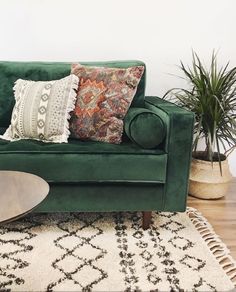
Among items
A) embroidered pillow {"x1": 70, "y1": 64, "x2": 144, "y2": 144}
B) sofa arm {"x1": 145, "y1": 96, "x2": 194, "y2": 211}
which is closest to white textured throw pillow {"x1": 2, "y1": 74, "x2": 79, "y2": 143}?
embroidered pillow {"x1": 70, "y1": 64, "x2": 144, "y2": 144}

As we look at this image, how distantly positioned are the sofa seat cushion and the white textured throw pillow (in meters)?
0.15

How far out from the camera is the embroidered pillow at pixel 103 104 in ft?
6.82

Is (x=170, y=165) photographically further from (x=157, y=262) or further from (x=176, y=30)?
(x=176, y=30)

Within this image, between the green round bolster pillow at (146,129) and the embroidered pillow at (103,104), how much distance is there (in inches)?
5.9

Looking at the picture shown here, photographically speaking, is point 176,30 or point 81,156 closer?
point 81,156

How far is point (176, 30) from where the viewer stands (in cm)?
274

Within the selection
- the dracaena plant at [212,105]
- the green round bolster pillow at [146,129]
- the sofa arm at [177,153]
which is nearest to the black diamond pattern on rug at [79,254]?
the sofa arm at [177,153]

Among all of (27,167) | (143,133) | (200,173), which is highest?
(143,133)

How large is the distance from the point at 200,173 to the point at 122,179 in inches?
31.5

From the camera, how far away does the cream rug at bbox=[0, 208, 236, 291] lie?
1.55m

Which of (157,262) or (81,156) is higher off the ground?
(81,156)

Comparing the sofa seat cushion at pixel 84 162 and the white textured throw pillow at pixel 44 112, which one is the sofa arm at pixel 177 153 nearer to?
the sofa seat cushion at pixel 84 162

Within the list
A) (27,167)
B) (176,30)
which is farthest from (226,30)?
(27,167)

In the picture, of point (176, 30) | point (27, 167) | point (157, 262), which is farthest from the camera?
point (176, 30)
